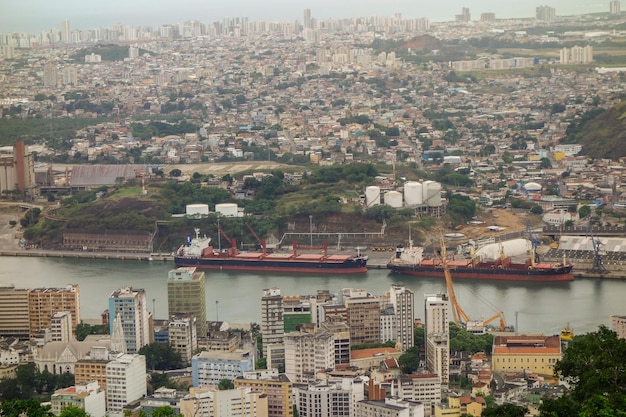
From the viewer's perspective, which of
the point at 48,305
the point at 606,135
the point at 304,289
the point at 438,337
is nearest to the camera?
the point at 438,337

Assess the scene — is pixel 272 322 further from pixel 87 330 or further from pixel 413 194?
pixel 413 194

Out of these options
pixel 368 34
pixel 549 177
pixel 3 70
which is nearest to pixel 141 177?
pixel 549 177

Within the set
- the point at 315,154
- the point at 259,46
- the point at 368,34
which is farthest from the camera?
the point at 368,34

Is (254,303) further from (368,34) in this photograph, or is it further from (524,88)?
(368,34)

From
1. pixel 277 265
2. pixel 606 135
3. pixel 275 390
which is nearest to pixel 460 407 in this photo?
pixel 275 390

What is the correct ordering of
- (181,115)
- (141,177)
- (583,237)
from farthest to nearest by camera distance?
(181,115), (141,177), (583,237)

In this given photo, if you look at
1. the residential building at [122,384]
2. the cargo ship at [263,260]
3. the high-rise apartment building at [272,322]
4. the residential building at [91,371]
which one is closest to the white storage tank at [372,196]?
the cargo ship at [263,260]
